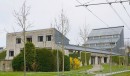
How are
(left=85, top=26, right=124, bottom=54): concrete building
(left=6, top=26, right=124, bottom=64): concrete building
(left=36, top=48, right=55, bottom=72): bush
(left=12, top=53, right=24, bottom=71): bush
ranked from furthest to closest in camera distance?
(left=85, top=26, right=124, bottom=54): concrete building
(left=6, top=26, right=124, bottom=64): concrete building
(left=36, top=48, right=55, bottom=72): bush
(left=12, top=53, right=24, bottom=71): bush

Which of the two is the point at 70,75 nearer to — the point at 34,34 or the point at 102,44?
the point at 34,34

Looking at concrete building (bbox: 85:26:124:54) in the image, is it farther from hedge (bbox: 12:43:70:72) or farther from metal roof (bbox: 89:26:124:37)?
hedge (bbox: 12:43:70:72)

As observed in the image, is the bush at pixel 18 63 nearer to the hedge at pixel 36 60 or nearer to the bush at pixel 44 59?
the hedge at pixel 36 60

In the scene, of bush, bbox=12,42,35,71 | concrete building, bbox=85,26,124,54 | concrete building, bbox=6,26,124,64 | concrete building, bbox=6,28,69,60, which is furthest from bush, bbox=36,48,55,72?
concrete building, bbox=85,26,124,54

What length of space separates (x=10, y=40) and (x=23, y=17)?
45810 mm

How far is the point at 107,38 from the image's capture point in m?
96.8

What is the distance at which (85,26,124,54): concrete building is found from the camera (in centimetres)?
9675

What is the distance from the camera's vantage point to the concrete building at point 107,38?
9675 centimetres

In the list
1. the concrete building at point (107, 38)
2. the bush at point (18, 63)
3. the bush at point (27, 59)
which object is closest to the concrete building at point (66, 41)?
the concrete building at point (107, 38)

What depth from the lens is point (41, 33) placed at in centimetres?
6662

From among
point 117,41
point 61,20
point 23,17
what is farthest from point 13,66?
point 117,41

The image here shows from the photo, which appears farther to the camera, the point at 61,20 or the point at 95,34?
the point at 95,34

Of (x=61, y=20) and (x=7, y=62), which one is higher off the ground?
(x=61, y=20)

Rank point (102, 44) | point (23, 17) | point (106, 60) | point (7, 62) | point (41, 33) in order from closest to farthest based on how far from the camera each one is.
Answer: point (23, 17) < point (7, 62) < point (41, 33) < point (106, 60) < point (102, 44)
